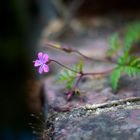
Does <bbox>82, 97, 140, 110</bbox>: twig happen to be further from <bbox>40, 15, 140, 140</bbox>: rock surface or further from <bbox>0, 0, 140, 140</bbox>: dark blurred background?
<bbox>0, 0, 140, 140</bbox>: dark blurred background

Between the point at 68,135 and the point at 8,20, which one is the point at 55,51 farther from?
the point at 8,20

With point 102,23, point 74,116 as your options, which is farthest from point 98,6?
point 74,116

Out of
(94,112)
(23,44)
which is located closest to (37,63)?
(94,112)

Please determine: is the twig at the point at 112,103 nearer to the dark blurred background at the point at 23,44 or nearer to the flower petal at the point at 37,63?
the flower petal at the point at 37,63

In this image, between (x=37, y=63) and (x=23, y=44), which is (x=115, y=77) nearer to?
(x=37, y=63)

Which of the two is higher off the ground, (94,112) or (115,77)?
(115,77)

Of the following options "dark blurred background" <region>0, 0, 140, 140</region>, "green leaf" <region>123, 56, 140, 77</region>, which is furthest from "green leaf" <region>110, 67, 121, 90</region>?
"dark blurred background" <region>0, 0, 140, 140</region>

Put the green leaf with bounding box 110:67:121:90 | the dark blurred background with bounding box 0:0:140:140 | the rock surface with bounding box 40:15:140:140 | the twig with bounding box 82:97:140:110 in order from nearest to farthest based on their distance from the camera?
the rock surface with bounding box 40:15:140:140
the twig with bounding box 82:97:140:110
the green leaf with bounding box 110:67:121:90
the dark blurred background with bounding box 0:0:140:140

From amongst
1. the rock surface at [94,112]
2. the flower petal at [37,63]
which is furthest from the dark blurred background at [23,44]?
the flower petal at [37,63]
